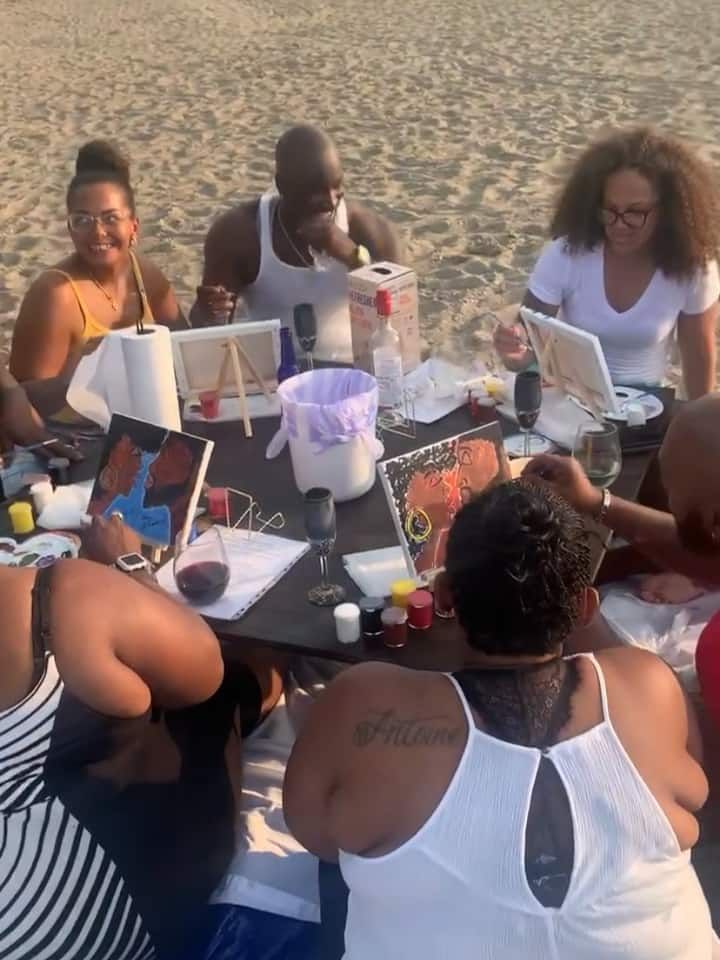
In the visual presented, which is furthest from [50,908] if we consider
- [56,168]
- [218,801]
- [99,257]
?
[56,168]

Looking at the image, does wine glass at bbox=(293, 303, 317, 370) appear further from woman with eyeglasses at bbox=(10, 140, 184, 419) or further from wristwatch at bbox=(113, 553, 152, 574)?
wristwatch at bbox=(113, 553, 152, 574)

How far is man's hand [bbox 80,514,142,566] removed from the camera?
2584 millimetres

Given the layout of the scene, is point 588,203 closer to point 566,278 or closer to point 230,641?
point 566,278

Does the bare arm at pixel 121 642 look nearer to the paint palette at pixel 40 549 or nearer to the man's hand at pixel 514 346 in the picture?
the paint palette at pixel 40 549

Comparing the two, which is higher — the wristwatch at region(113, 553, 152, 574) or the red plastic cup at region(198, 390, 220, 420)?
the wristwatch at region(113, 553, 152, 574)

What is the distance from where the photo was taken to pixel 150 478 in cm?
277

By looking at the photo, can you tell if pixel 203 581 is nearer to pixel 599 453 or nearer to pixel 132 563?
pixel 132 563

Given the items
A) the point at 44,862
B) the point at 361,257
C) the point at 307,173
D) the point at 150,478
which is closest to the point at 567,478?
the point at 150,478

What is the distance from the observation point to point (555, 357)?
3.35 m

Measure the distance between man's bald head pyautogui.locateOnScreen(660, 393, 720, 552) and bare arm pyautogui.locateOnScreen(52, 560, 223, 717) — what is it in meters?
1.22

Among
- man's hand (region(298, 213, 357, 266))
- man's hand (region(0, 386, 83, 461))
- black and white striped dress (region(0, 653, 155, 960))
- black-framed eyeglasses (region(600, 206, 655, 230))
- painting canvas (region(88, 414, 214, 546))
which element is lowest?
black and white striped dress (region(0, 653, 155, 960))

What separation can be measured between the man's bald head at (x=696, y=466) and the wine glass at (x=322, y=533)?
0.85 meters

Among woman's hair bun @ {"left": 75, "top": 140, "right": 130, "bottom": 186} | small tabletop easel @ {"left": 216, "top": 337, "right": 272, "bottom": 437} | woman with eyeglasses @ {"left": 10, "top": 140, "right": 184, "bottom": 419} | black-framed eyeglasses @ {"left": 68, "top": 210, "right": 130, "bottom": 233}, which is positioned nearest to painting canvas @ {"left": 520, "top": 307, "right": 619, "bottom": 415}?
small tabletop easel @ {"left": 216, "top": 337, "right": 272, "bottom": 437}

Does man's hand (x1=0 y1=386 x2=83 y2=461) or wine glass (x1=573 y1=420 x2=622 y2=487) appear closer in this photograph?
wine glass (x1=573 y1=420 x2=622 y2=487)
